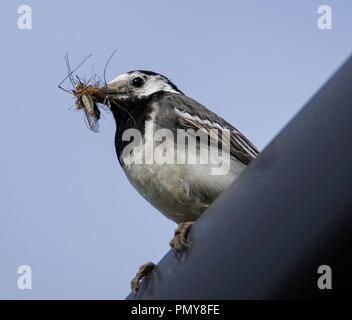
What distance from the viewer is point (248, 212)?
230cm

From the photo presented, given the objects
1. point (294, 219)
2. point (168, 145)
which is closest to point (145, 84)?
point (168, 145)

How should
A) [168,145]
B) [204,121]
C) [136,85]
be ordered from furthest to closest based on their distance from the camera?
1. [136,85]
2. [204,121]
3. [168,145]

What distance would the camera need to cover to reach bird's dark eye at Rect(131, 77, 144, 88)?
8200 mm

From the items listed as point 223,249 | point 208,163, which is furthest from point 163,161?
point 223,249

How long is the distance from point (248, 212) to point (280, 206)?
0.11m

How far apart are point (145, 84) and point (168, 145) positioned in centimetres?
163

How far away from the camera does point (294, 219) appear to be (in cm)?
214

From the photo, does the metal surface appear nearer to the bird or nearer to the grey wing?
the bird

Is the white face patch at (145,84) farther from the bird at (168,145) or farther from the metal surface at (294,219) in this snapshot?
the metal surface at (294,219)

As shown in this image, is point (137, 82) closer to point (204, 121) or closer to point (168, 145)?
point (204, 121)

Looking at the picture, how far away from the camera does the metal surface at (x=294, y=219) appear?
6.84 ft

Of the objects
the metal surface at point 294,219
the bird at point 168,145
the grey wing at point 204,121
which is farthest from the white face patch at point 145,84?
the metal surface at point 294,219

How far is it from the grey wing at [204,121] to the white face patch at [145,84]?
35cm
